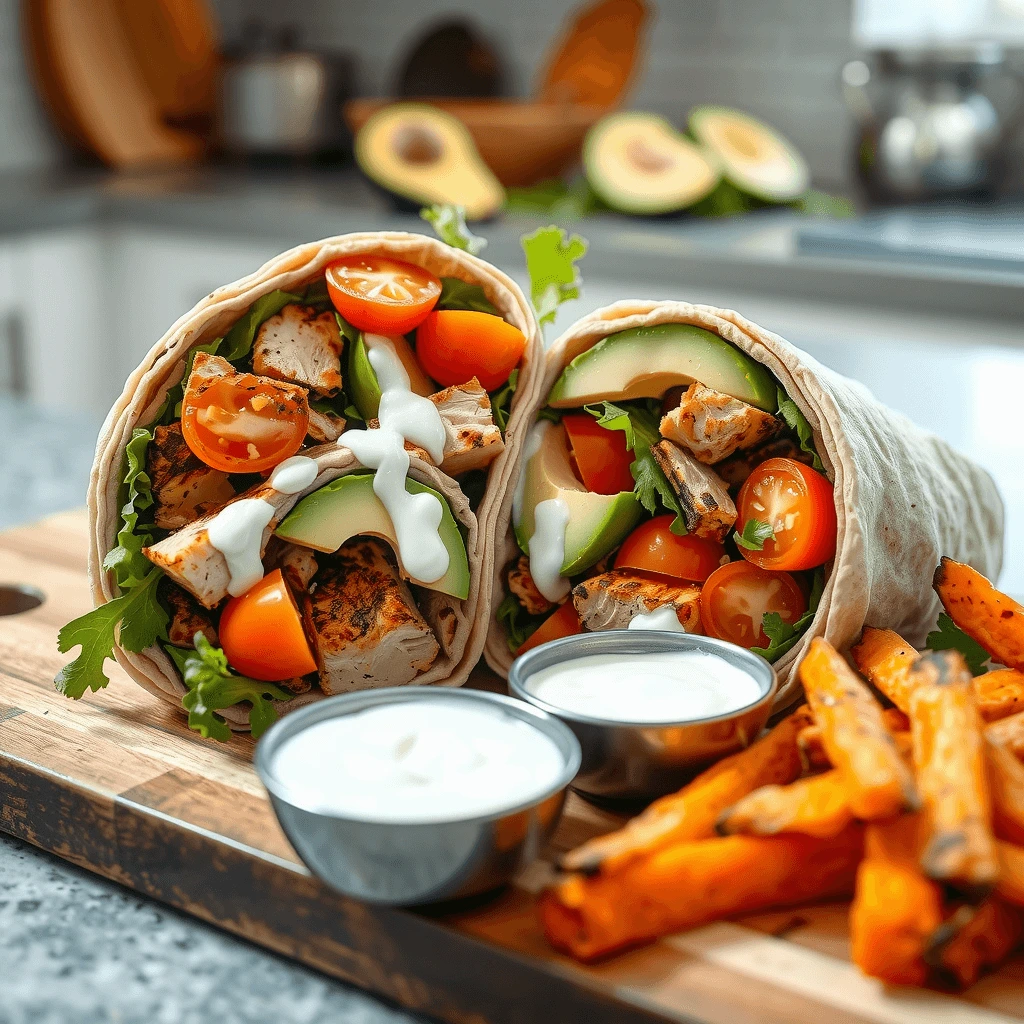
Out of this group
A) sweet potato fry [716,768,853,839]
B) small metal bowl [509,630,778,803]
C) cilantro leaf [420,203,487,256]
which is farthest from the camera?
cilantro leaf [420,203,487,256]

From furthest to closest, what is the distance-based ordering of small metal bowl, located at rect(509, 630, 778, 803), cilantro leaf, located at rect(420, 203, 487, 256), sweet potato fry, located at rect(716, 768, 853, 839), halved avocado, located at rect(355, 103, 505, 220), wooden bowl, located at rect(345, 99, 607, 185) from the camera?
wooden bowl, located at rect(345, 99, 607, 185)
halved avocado, located at rect(355, 103, 505, 220)
cilantro leaf, located at rect(420, 203, 487, 256)
small metal bowl, located at rect(509, 630, 778, 803)
sweet potato fry, located at rect(716, 768, 853, 839)

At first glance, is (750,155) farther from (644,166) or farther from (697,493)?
(697,493)

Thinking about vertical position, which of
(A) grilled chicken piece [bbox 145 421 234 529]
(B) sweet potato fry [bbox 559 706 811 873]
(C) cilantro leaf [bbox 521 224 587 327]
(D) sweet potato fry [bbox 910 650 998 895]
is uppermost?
(C) cilantro leaf [bbox 521 224 587 327]

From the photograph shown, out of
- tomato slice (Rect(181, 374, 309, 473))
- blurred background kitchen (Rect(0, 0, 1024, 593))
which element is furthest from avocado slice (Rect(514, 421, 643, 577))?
blurred background kitchen (Rect(0, 0, 1024, 593))

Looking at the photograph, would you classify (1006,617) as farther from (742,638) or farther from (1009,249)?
(1009,249)

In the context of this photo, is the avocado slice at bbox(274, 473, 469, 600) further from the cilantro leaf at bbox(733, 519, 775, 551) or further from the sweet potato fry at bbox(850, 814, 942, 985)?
the sweet potato fry at bbox(850, 814, 942, 985)

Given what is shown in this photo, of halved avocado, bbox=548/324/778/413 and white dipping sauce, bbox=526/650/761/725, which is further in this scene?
halved avocado, bbox=548/324/778/413

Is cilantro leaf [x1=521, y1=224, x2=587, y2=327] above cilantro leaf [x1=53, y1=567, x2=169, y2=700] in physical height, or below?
above

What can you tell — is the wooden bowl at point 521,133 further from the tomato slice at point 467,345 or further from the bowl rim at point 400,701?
the bowl rim at point 400,701
